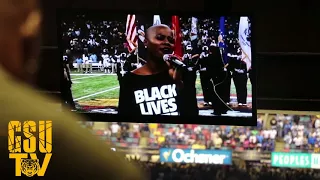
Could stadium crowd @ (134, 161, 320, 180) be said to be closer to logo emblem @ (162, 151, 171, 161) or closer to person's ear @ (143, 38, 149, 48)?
logo emblem @ (162, 151, 171, 161)

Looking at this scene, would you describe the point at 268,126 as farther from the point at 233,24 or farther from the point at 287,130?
the point at 233,24

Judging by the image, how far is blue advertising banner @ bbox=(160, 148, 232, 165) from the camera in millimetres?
1895

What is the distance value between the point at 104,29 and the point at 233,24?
45cm

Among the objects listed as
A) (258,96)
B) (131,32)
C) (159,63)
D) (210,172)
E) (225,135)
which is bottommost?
(210,172)

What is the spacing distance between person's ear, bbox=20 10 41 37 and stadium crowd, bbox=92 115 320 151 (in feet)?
1.61

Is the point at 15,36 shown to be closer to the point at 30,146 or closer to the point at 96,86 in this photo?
the point at 96,86

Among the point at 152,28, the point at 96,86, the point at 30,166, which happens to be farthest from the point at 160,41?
the point at 30,166

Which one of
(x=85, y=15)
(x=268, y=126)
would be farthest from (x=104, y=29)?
(x=268, y=126)

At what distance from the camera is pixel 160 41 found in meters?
1.52

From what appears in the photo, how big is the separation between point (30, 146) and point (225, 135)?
809 millimetres

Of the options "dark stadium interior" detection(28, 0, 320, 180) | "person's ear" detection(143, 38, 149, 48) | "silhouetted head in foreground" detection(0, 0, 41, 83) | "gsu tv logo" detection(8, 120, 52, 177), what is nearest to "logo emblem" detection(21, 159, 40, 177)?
"gsu tv logo" detection(8, 120, 52, 177)

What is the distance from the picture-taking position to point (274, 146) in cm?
194

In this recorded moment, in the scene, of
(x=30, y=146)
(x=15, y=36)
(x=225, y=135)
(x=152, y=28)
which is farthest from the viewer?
(x=225, y=135)

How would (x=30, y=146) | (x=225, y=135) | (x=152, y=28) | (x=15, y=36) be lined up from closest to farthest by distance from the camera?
(x=15, y=36) → (x=152, y=28) → (x=30, y=146) → (x=225, y=135)
